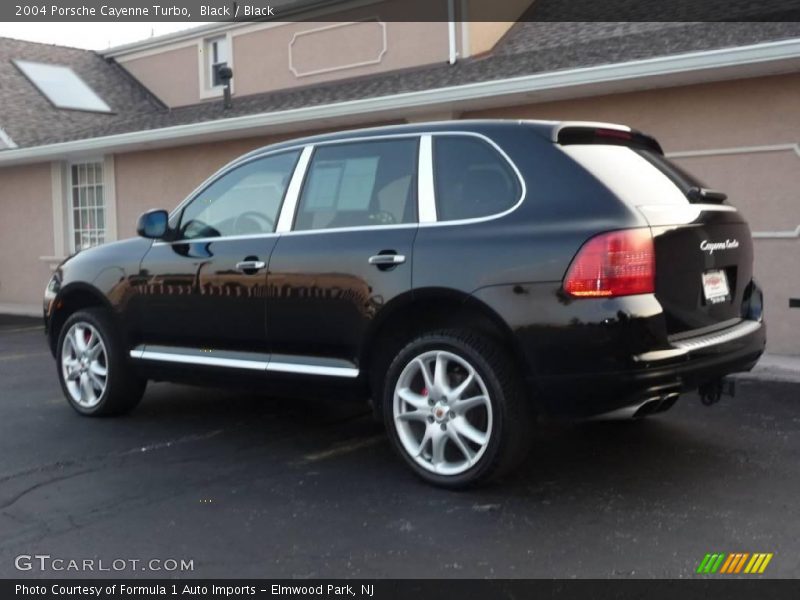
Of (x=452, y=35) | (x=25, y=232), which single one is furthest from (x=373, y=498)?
(x=25, y=232)

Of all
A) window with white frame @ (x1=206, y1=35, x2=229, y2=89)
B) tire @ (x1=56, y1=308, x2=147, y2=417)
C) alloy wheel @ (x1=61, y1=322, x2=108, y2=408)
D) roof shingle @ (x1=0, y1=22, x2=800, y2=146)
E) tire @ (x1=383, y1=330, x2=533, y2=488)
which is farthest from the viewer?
window with white frame @ (x1=206, y1=35, x2=229, y2=89)

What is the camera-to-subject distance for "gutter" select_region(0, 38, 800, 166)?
8203 millimetres

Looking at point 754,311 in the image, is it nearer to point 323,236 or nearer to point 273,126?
point 323,236

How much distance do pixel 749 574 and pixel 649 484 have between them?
1092mm

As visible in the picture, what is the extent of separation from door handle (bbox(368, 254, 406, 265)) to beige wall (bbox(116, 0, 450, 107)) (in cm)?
962

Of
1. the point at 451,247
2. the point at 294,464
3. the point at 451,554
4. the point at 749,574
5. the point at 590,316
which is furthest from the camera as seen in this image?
the point at 294,464

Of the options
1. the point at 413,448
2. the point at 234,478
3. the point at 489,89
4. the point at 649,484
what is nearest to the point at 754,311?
the point at 649,484

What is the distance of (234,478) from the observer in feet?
16.2

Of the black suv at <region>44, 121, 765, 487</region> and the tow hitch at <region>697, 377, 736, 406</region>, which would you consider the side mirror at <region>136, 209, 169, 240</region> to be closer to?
the black suv at <region>44, 121, 765, 487</region>

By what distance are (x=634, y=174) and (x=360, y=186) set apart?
150 cm

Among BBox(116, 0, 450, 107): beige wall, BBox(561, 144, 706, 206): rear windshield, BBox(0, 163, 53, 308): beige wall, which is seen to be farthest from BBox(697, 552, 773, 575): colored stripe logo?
BBox(0, 163, 53, 308): beige wall

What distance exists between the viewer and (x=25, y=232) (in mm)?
17141

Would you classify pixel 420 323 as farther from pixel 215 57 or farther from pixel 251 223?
pixel 215 57
